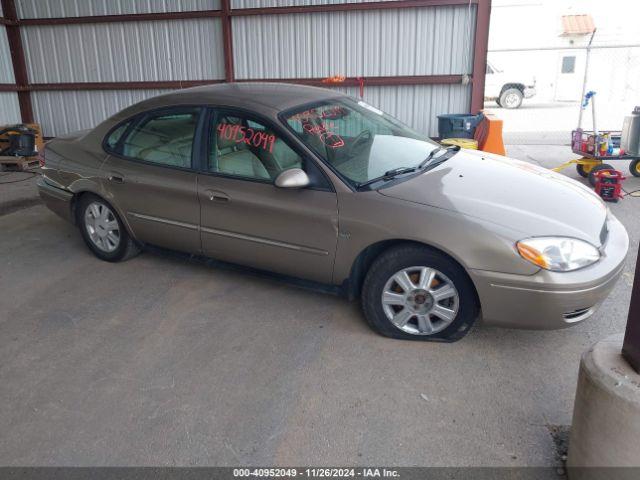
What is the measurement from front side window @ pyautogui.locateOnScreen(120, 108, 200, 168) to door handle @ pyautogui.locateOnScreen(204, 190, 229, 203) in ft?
1.00

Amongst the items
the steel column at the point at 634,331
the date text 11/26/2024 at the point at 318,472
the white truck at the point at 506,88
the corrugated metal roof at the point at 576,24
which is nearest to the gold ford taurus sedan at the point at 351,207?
the steel column at the point at 634,331

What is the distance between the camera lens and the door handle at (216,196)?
12.9ft

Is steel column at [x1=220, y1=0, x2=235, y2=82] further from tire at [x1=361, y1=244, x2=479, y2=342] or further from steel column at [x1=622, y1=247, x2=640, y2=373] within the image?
steel column at [x1=622, y1=247, x2=640, y2=373]

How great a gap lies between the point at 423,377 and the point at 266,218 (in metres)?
1.51

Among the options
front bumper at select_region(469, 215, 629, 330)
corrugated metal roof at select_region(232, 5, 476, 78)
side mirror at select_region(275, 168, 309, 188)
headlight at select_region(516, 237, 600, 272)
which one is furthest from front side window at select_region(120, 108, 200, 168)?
corrugated metal roof at select_region(232, 5, 476, 78)

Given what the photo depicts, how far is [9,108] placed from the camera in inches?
425

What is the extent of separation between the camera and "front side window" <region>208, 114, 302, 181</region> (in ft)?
12.4

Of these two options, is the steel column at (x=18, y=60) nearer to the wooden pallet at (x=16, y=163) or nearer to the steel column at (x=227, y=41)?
the wooden pallet at (x=16, y=163)

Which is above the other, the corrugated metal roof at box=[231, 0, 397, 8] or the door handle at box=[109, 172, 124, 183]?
the corrugated metal roof at box=[231, 0, 397, 8]

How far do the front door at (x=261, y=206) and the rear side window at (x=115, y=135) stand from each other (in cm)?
95

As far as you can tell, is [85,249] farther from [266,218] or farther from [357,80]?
[357,80]

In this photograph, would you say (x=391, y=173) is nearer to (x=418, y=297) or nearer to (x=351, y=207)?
(x=351, y=207)

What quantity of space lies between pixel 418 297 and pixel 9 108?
10521mm

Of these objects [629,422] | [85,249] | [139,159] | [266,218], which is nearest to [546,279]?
[629,422]
